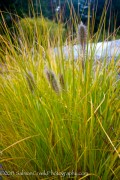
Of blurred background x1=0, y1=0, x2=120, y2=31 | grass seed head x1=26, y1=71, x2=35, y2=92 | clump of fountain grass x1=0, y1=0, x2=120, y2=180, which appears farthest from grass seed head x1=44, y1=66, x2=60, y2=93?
blurred background x1=0, y1=0, x2=120, y2=31

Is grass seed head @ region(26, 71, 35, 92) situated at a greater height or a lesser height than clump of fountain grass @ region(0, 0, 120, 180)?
greater

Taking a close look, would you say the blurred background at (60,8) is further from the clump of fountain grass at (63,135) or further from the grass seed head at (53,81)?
the grass seed head at (53,81)

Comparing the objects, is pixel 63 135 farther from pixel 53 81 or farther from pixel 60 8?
pixel 60 8

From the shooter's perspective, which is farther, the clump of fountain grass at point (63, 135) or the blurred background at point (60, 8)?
the blurred background at point (60, 8)

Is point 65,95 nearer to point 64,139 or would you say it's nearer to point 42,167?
point 64,139

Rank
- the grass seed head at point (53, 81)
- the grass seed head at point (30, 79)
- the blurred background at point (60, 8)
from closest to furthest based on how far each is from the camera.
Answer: the grass seed head at point (53, 81) → the grass seed head at point (30, 79) → the blurred background at point (60, 8)

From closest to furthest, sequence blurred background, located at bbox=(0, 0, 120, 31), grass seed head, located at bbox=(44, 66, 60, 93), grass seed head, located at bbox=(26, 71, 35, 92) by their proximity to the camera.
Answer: grass seed head, located at bbox=(44, 66, 60, 93)
grass seed head, located at bbox=(26, 71, 35, 92)
blurred background, located at bbox=(0, 0, 120, 31)

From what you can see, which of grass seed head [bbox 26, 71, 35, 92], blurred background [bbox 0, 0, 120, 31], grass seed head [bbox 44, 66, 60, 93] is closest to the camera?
grass seed head [bbox 44, 66, 60, 93]

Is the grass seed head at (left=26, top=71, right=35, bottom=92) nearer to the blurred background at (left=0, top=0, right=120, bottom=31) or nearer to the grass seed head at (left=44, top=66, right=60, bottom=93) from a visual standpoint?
the grass seed head at (left=44, top=66, right=60, bottom=93)

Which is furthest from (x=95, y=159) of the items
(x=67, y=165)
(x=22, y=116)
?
(x=22, y=116)

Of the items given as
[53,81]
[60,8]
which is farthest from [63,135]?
[60,8]

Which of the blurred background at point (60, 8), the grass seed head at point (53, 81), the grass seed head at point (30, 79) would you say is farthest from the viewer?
the blurred background at point (60, 8)

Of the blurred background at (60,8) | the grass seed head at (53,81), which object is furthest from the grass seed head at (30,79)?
the blurred background at (60,8)
